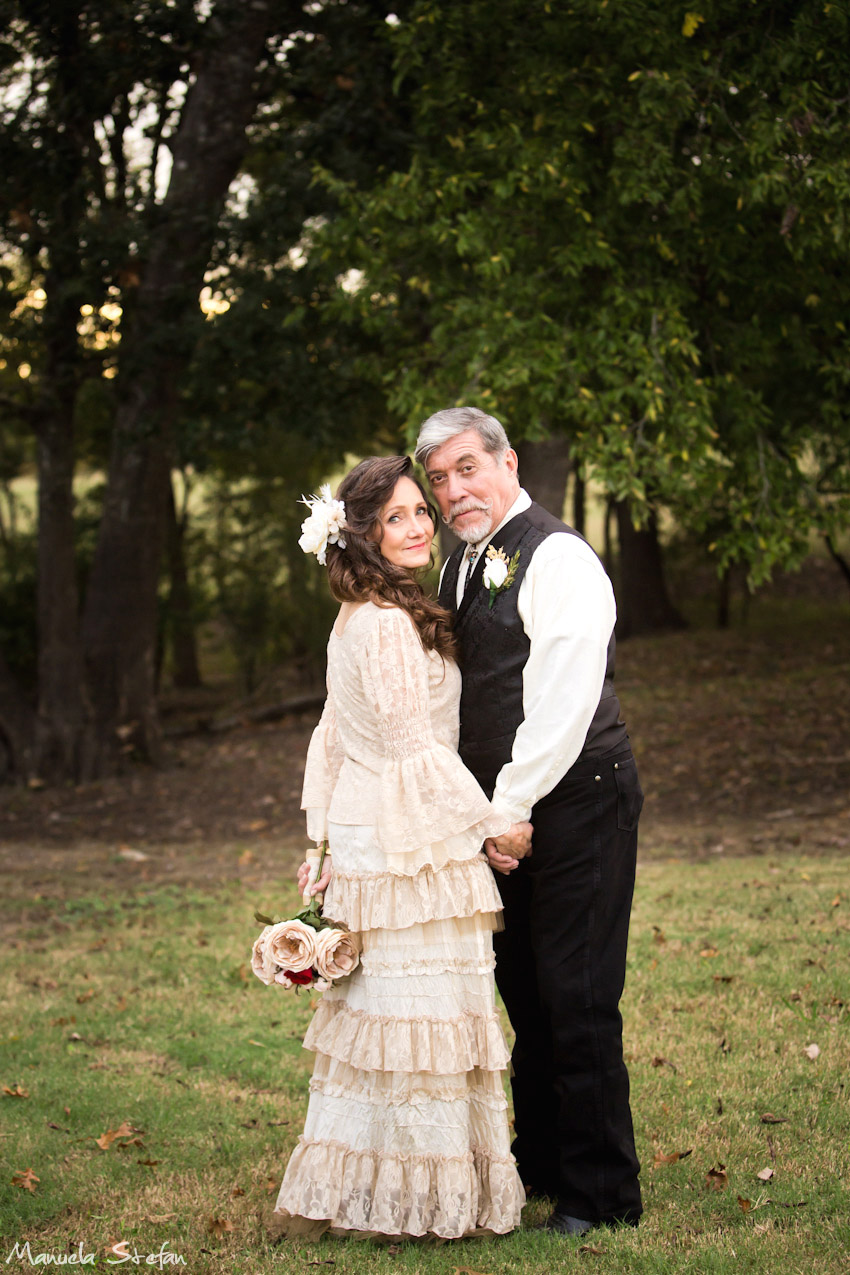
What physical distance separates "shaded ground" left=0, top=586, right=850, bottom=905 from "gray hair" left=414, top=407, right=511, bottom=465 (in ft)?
18.9

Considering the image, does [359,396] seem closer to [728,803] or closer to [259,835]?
[259,835]

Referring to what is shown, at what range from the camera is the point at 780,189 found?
22.5ft

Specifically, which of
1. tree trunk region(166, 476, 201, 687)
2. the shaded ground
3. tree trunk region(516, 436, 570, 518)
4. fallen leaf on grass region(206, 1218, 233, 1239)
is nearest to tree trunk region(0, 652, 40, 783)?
the shaded ground

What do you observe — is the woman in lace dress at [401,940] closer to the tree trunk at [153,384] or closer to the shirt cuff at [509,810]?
the shirt cuff at [509,810]

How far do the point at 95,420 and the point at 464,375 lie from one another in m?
11.1

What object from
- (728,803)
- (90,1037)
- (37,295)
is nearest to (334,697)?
(90,1037)

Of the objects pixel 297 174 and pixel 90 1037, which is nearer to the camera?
pixel 90 1037

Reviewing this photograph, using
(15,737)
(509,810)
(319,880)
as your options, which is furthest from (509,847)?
(15,737)

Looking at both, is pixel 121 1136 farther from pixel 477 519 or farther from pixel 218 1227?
pixel 477 519

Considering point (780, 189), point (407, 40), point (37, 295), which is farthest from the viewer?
point (37, 295)

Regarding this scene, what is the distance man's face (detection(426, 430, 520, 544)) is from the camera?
3.58m

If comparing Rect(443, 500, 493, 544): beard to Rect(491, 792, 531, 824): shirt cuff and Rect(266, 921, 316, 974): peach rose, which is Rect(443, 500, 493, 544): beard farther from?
Rect(266, 921, 316, 974): peach rose

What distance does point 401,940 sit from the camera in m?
3.37

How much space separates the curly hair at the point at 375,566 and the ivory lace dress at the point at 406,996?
2.3 inches
